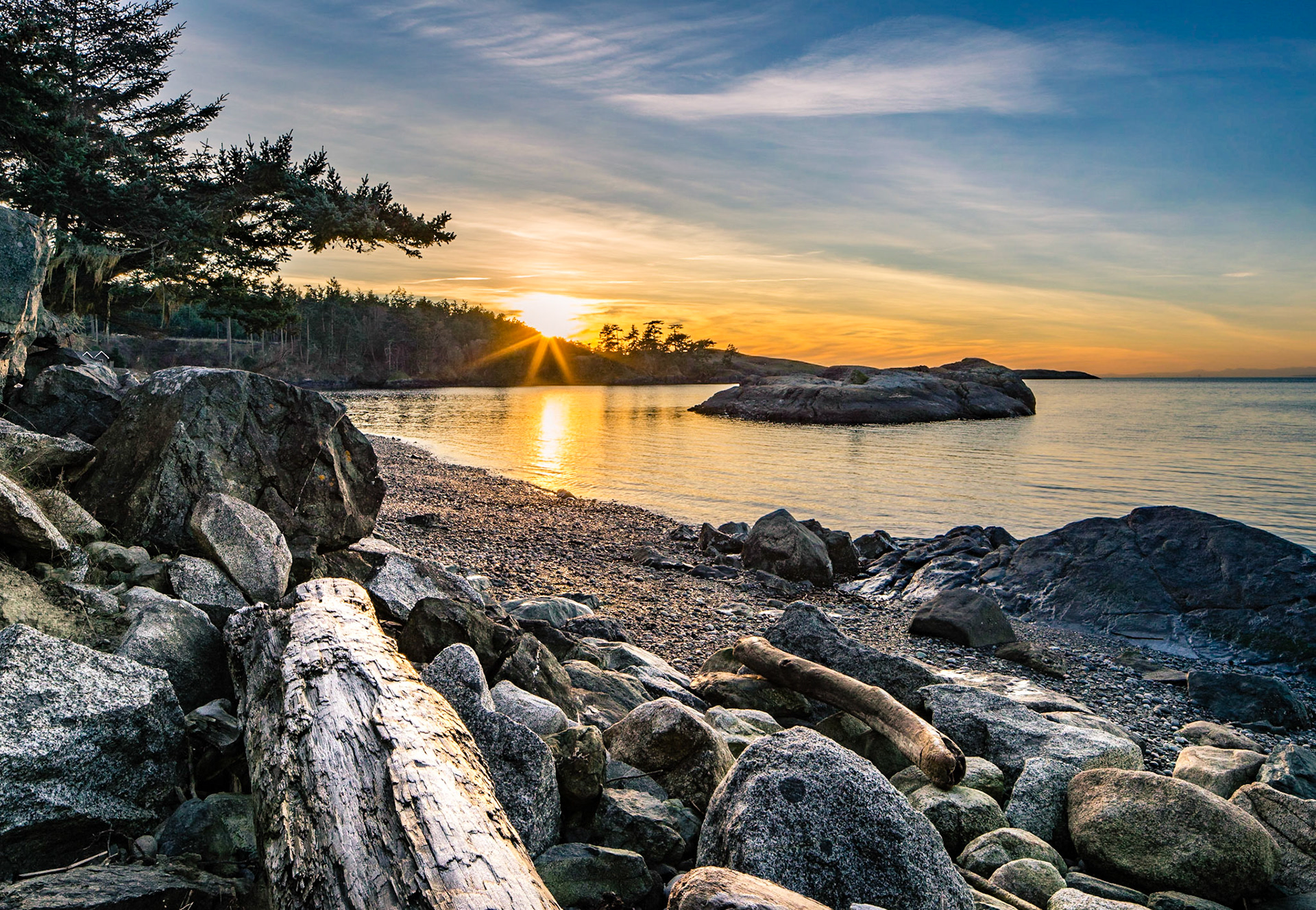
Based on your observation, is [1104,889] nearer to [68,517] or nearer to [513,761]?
[513,761]

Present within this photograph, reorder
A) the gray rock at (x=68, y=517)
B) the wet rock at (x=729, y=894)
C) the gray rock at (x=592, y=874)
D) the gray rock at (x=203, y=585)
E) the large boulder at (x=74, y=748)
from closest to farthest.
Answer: the wet rock at (x=729, y=894), the large boulder at (x=74, y=748), the gray rock at (x=592, y=874), the gray rock at (x=203, y=585), the gray rock at (x=68, y=517)

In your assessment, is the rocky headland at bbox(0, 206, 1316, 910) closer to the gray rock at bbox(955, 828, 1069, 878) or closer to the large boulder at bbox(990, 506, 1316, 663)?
the gray rock at bbox(955, 828, 1069, 878)

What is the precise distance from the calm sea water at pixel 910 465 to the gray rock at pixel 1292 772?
1230 centimetres

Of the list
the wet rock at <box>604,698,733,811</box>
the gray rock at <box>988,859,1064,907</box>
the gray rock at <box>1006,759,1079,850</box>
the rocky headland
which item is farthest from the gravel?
the wet rock at <box>604,698,733,811</box>

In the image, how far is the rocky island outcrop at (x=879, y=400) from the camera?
66875 mm

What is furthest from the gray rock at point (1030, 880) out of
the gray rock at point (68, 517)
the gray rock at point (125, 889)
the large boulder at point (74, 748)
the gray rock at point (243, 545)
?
the gray rock at point (68, 517)

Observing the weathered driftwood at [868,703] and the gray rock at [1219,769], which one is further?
the gray rock at [1219,769]

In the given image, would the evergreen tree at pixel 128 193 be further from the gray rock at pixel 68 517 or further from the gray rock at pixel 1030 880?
the gray rock at pixel 1030 880

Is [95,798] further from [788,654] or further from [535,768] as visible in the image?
[788,654]

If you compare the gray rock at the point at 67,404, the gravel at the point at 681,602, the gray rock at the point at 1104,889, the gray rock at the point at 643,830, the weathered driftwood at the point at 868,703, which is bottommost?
the gravel at the point at 681,602

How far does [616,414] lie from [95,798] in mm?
59518

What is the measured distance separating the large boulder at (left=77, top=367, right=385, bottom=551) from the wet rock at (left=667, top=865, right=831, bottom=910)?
483 centimetres

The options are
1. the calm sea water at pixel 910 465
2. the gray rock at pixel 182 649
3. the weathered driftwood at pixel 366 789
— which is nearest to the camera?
the weathered driftwood at pixel 366 789

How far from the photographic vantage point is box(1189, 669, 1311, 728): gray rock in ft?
25.4
